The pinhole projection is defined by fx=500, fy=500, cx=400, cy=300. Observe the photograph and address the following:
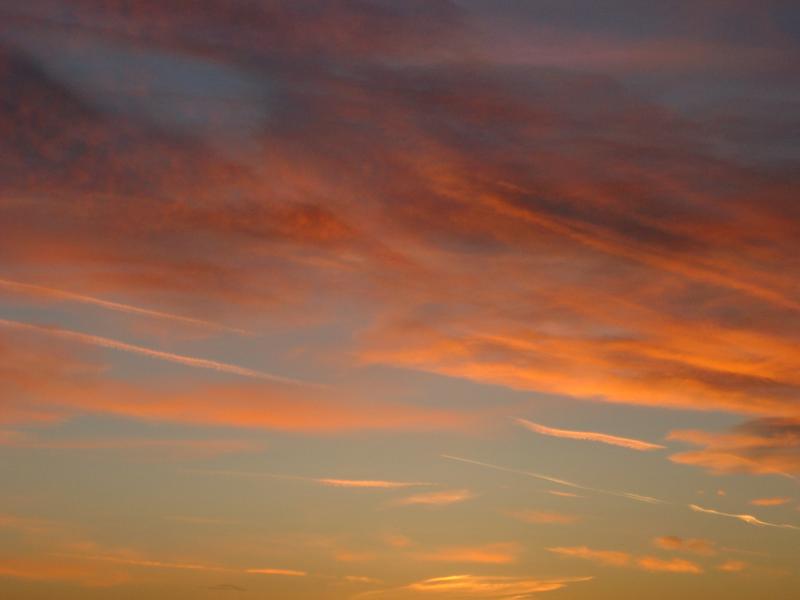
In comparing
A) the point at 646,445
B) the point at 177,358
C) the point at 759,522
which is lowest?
the point at 759,522

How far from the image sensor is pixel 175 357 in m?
59.0

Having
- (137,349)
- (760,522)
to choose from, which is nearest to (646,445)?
(760,522)

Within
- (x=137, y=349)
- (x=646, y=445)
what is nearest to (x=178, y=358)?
(x=137, y=349)

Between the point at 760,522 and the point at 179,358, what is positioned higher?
the point at 179,358

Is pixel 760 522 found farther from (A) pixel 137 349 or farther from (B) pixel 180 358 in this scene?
(A) pixel 137 349

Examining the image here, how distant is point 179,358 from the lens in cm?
5947

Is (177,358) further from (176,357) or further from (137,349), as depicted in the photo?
(137,349)

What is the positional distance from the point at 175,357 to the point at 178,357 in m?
0.44

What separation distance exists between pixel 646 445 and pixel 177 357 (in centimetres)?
5686

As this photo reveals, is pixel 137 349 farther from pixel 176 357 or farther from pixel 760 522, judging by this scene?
pixel 760 522

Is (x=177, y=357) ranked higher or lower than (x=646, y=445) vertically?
higher

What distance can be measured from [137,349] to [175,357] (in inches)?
165

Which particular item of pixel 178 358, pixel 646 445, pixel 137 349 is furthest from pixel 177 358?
pixel 646 445

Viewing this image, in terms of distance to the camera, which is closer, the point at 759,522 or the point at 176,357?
the point at 176,357
